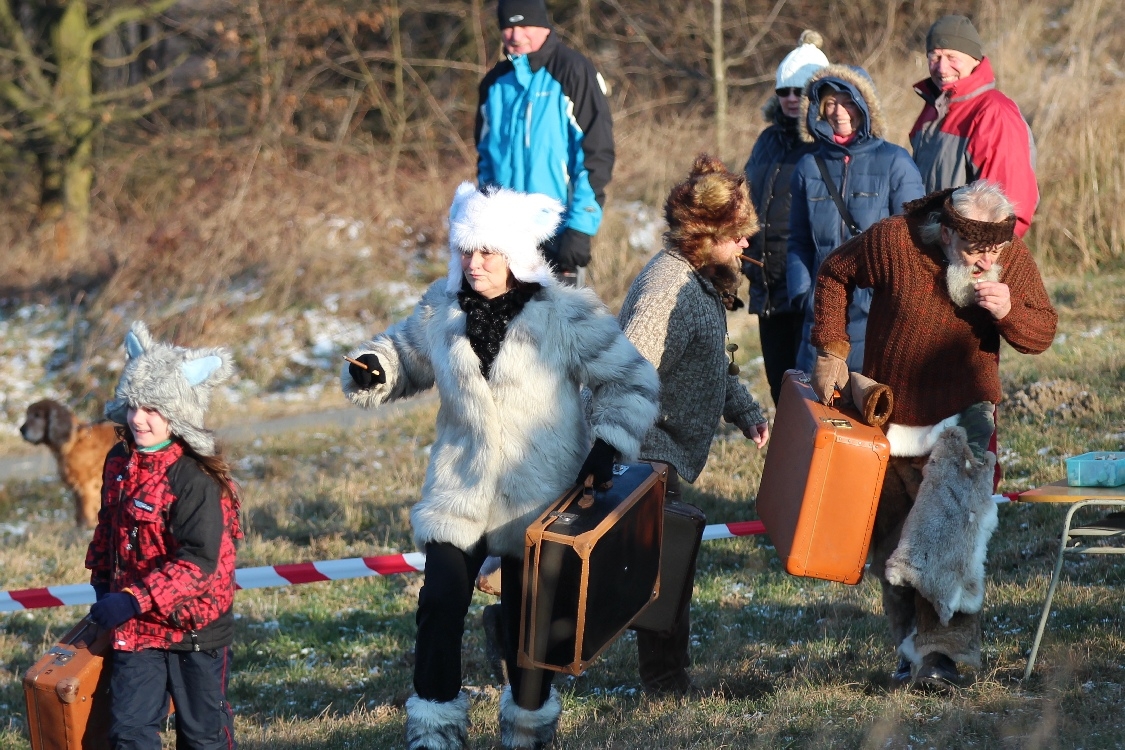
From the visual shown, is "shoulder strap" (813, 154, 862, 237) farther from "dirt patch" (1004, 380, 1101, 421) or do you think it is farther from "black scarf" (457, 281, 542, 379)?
"dirt patch" (1004, 380, 1101, 421)

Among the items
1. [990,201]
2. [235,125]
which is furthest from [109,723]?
[235,125]

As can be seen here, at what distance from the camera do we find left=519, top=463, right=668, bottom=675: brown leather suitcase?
12.1 feet

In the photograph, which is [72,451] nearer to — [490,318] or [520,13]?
[520,13]

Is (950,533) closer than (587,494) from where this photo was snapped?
No

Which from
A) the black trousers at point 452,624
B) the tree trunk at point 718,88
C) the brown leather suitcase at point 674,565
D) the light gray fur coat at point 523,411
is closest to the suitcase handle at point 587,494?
Result: the light gray fur coat at point 523,411

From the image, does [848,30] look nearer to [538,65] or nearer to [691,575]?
[538,65]

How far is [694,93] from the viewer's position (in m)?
18.2

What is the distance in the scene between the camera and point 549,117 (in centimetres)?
680

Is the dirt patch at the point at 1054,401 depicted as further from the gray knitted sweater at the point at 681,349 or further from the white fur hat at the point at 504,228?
the white fur hat at the point at 504,228

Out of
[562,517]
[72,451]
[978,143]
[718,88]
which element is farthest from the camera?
[718,88]

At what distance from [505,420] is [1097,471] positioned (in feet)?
6.46

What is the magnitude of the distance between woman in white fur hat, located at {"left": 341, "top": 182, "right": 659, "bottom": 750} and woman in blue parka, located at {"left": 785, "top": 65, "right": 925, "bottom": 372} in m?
1.68

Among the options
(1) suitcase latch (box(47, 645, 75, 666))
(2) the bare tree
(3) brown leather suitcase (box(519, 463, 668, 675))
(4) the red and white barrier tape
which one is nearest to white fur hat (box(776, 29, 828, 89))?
(4) the red and white barrier tape

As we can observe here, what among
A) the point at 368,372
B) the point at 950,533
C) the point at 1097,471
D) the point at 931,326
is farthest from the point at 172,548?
the point at 1097,471
